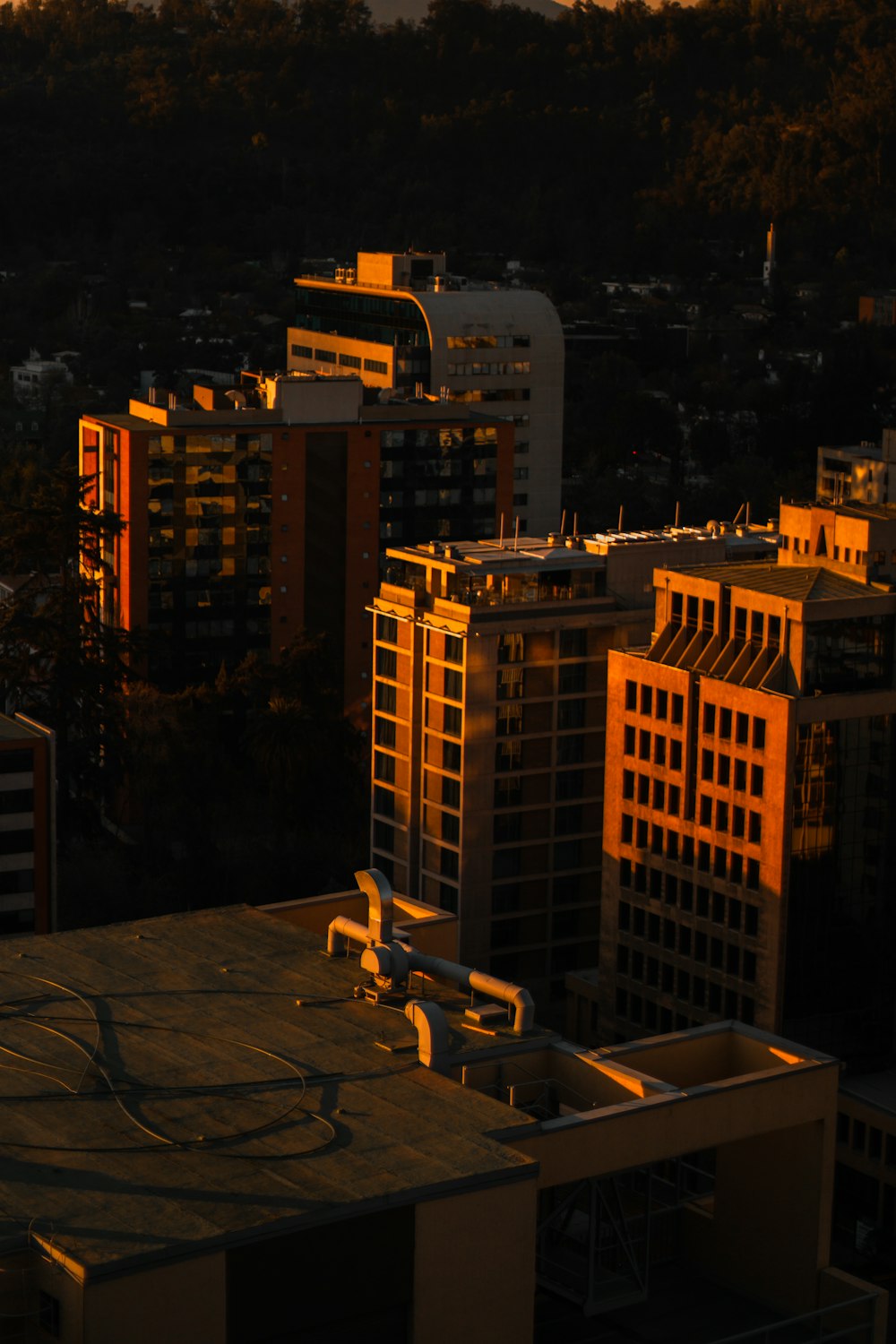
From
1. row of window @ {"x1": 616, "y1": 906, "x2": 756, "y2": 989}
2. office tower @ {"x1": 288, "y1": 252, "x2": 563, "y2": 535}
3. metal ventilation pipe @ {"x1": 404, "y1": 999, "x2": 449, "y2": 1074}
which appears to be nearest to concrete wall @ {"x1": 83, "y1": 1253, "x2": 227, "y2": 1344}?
metal ventilation pipe @ {"x1": 404, "y1": 999, "x2": 449, "y2": 1074}

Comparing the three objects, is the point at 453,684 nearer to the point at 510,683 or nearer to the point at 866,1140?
the point at 510,683

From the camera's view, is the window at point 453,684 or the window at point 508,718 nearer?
the window at point 453,684

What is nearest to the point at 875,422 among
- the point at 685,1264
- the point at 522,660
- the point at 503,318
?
the point at 503,318

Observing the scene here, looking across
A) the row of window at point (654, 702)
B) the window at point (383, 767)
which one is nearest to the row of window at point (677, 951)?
the row of window at point (654, 702)

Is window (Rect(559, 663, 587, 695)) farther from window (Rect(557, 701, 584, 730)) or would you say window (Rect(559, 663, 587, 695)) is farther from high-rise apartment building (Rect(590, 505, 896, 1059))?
high-rise apartment building (Rect(590, 505, 896, 1059))

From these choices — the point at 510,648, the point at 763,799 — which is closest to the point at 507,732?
the point at 510,648

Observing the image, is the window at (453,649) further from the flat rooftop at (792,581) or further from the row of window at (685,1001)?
the row of window at (685,1001)
